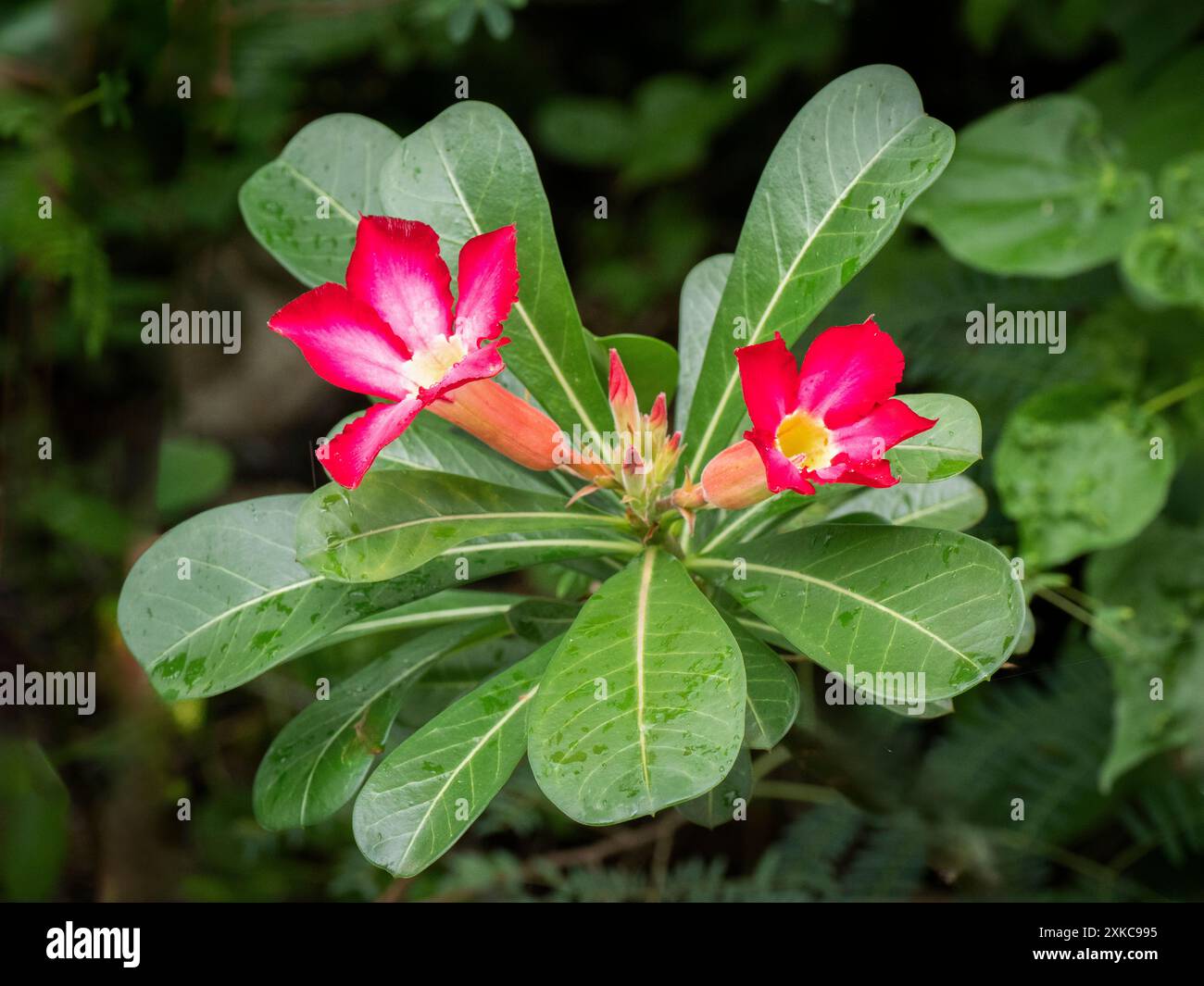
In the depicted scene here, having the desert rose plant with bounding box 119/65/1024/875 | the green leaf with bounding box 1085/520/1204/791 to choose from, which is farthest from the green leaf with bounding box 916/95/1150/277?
the desert rose plant with bounding box 119/65/1024/875

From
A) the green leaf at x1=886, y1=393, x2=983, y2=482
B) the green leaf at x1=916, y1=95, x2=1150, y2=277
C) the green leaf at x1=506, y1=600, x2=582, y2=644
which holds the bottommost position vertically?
the green leaf at x1=506, y1=600, x2=582, y2=644

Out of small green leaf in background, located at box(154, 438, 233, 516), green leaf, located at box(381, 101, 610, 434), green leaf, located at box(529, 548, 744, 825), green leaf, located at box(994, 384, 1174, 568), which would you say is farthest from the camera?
small green leaf in background, located at box(154, 438, 233, 516)

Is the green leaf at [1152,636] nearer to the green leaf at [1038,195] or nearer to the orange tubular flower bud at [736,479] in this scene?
the green leaf at [1038,195]

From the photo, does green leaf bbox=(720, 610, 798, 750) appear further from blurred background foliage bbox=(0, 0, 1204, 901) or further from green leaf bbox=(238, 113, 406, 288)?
green leaf bbox=(238, 113, 406, 288)

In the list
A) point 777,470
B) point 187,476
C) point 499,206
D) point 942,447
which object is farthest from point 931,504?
point 187,476

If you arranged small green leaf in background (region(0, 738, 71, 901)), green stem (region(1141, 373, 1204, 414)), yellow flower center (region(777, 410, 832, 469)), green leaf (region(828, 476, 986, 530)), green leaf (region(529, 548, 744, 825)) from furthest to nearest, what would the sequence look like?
small green leaf in background (region(0, 738, 71, 901)), green stem (region(1141, 373, 1204, 414)), green leaf (region(828, 476, 986, 530)), yellow flower center (region(777, 410, 832, 469)), green leaf (region(529, 548, 744, 825))

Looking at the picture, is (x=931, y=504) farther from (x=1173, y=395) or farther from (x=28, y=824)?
(x=28, y=824)
